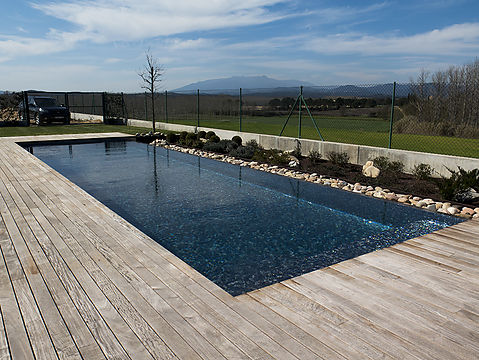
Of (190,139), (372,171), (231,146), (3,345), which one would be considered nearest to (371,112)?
(372,171)

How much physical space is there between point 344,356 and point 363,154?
803 centimetres

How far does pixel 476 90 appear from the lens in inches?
621

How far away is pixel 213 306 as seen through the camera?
9.66 feet

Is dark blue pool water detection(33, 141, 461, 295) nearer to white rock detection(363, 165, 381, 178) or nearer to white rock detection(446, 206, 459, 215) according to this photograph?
white rock detection(446, 206, 459, 215)

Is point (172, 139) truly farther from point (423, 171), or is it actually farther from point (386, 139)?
point (423, 171)

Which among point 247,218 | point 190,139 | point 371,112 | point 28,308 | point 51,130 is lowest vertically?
point 247,218

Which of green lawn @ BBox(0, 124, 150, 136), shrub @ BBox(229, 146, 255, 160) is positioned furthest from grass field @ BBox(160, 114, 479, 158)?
green lawn @ BBox(0, 124, 150, 136)

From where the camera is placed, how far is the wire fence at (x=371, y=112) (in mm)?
11203

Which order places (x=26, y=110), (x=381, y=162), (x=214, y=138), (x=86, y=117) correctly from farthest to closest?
1. (x=86, y=117)
2. (x=26, y=110)
3. (x=214, y=138)
4. (x=381, y=162)

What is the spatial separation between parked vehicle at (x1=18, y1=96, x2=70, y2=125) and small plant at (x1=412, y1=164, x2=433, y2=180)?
20.6 meters

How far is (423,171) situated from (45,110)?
20.9 m

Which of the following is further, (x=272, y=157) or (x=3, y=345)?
(x=272, y=157)

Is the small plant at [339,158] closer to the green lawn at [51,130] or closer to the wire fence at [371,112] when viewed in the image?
the wire fence at [371,112]

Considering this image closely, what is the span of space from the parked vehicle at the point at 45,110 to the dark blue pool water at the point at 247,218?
1392cm
